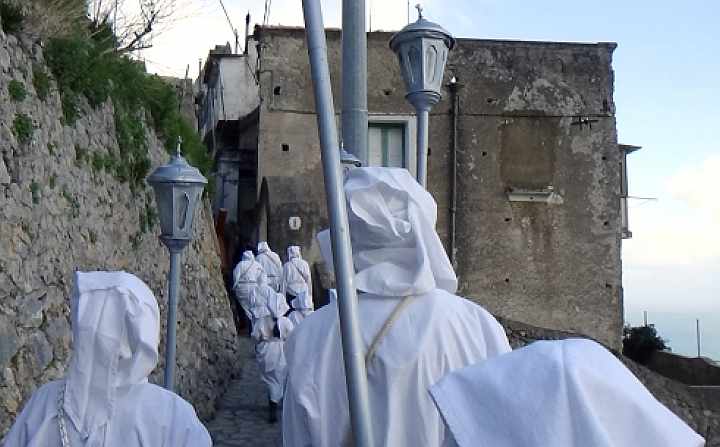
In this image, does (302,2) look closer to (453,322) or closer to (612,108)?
(453,322)

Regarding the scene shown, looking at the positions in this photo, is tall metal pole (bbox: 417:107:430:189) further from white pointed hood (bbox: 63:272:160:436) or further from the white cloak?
white pointed hood (bbox: 63:272:160:436)

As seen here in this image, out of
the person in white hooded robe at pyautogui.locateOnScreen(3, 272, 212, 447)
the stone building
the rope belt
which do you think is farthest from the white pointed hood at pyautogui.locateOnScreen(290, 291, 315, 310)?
the stone building

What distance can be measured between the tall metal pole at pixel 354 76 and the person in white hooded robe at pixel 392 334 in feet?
4.36

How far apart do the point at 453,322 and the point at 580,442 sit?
4.29 ft

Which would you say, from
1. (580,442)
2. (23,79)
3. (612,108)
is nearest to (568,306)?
(612,108)

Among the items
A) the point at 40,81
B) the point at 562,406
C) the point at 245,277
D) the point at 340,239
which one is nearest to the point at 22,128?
the point at 40,81

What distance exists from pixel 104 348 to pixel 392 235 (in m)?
1.05

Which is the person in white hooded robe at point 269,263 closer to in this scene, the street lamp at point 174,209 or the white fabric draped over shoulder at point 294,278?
the white fabric draped over shoulder at point 294,278

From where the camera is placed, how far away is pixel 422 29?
14.2ft

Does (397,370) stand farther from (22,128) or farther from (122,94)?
(122,94)

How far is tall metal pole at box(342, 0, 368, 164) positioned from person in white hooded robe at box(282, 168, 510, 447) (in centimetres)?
133

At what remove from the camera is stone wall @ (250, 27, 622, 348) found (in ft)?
62.4

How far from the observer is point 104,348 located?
2.74 metres

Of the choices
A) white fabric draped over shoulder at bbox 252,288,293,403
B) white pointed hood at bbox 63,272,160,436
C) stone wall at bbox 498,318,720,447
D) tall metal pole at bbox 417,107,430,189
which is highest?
tall metal pole at bbox 417,107,430,189
